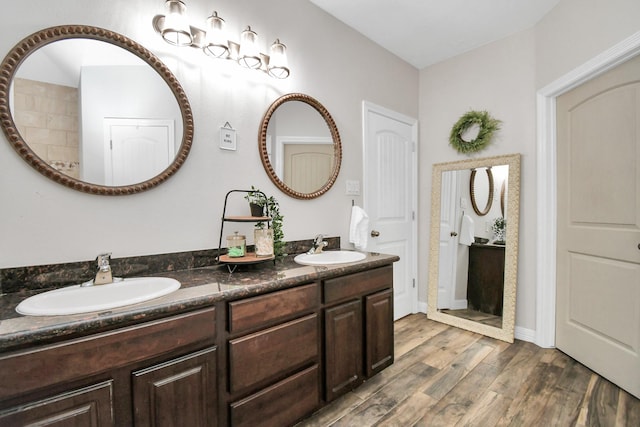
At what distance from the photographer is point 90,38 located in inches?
54.7

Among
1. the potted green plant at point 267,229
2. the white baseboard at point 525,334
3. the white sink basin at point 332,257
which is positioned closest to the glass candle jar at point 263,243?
the potted green plant at point 267,229

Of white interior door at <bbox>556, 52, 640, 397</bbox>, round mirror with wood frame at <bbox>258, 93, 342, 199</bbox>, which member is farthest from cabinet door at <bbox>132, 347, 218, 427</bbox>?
white interior door at <bbox>556, 52, 640, 397</bbox>

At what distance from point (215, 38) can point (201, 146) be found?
2.02 feet

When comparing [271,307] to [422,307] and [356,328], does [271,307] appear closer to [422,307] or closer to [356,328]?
[356,328]

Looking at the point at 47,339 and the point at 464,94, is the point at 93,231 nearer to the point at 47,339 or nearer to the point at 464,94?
the point at 47,339

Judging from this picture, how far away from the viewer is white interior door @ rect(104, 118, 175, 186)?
1.44 m

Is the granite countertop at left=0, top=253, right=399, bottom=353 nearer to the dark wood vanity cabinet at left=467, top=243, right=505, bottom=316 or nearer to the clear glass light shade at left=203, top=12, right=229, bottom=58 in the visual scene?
the clear glass light shade at left=203, top=12, right=229, bottom=58

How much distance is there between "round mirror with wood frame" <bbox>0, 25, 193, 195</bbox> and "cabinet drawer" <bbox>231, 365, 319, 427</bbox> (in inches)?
45.2

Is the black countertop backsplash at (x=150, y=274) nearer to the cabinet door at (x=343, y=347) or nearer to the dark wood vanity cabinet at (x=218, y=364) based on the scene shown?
the dark wood vanity cabinet at (x=218, y=364)

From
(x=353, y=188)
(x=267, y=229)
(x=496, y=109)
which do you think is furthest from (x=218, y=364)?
(x=496, y=109)

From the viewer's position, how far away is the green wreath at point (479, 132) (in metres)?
2.76

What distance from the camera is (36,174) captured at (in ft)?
4.15

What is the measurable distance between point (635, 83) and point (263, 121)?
2330 millimetres

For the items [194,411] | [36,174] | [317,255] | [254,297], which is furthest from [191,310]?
[317,255]
